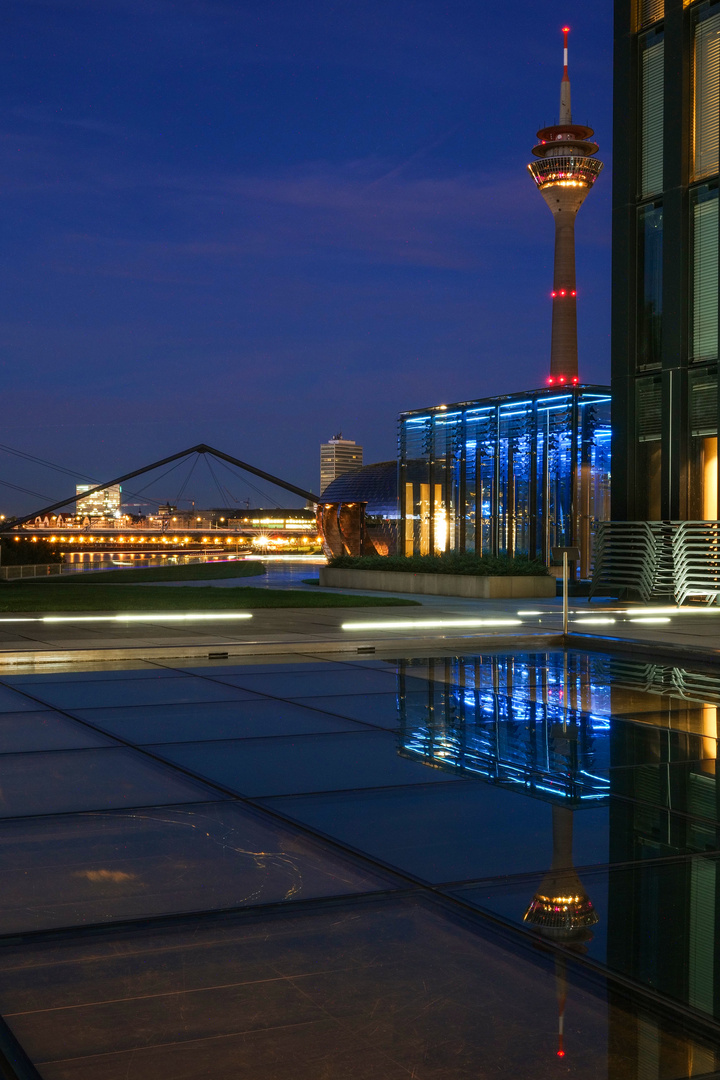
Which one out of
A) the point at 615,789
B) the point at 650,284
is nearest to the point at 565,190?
the point at 650,284

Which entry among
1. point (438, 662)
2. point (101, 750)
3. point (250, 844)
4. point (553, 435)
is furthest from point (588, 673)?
point (553, 435)

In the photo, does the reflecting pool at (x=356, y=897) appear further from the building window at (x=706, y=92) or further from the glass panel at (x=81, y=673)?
the building window at (x=706, y=92)

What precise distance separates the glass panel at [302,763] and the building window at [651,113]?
2436cm

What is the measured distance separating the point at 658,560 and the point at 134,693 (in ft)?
62.5

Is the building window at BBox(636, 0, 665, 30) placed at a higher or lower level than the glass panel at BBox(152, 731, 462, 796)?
higher

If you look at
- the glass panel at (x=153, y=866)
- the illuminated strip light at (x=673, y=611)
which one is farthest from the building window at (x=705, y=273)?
the glass panel at (x=153, y=866)

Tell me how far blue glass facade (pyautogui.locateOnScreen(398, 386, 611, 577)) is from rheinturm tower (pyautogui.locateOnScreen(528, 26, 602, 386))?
84176 mm

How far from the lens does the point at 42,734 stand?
9.29 metres

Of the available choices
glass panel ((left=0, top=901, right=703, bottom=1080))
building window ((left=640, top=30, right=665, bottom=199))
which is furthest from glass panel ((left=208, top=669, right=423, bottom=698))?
building window ((left=640, top=30, right=665, bottom=199))

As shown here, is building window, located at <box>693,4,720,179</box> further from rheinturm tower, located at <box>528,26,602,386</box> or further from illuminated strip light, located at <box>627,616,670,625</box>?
rheinturm tower, located at <box>528,26,602,386</box>

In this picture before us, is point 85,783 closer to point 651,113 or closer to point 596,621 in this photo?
point 596,621

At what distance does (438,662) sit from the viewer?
49.2 feet

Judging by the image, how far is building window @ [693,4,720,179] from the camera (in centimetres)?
2747

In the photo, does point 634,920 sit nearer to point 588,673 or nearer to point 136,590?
point 588,673
